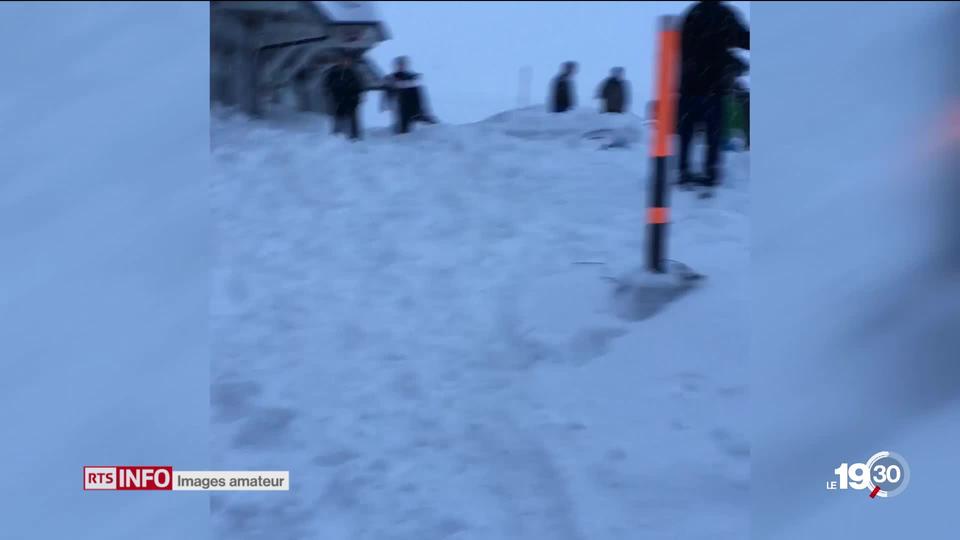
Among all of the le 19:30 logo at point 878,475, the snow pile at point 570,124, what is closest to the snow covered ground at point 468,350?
the snow pile at point 570,124

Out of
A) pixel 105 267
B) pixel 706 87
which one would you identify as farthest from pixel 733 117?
pixel 105 267

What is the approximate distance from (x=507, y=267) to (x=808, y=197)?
698 millimetres

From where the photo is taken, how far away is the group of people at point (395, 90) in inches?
73.1

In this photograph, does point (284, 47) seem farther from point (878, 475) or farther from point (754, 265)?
point (878, 475)

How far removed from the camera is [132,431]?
5.93ft

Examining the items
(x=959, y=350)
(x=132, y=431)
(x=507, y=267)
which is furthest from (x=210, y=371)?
(x=959, y=350)

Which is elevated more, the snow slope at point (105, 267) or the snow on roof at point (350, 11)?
the snow on roof at point (350, 11)

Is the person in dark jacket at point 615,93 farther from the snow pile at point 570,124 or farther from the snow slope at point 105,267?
the snow slope at point 105,267

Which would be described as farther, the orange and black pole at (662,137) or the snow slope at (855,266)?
the orange and black pole at (662,137)

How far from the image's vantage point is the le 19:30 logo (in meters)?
1.71

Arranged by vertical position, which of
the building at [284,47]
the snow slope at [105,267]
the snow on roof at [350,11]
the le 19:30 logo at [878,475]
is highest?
the snow on roof at [350,11]

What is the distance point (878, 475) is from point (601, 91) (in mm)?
1056

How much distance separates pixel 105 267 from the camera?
1.80 m

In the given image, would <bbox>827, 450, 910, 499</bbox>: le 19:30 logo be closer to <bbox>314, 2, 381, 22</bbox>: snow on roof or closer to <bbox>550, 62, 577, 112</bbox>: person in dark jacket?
<bbox>550, 62, 577, 112</bbox>: person in dark jacket
